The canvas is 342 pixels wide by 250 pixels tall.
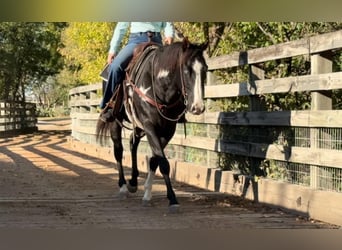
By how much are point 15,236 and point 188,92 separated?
151cm

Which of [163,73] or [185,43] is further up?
[185,43]

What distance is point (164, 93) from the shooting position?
14.5 feet

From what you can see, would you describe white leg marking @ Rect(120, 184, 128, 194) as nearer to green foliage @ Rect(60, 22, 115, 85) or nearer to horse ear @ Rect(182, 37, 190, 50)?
horse ear @ Rect(182, 37, 190, 50)

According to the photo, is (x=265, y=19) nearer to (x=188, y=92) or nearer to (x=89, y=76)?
(x=188, y=92)

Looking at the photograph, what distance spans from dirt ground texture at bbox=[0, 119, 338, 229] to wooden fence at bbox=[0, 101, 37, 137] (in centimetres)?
899

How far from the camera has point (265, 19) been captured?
4543mm

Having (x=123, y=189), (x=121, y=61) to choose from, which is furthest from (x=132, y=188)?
(x=121, y=61)

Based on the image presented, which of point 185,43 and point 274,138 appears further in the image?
point 274,138

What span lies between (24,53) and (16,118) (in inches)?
73.9

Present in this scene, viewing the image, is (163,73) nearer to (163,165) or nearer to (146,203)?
(163,165)

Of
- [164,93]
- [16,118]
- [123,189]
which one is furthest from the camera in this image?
[16,118]

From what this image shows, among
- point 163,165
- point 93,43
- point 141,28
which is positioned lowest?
point 163,165

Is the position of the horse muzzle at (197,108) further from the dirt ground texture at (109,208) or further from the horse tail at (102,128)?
the horse tail at (102,128)
